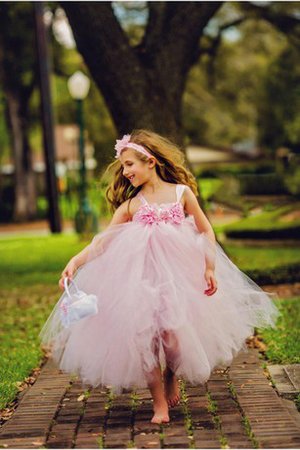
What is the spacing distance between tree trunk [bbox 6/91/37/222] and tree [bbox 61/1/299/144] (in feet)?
65.3

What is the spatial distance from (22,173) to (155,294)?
26233 millimetres

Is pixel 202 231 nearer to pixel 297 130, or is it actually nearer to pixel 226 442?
pixel 226 442

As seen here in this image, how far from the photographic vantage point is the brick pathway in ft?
13.9

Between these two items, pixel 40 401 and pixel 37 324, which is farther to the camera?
pixel 37 324

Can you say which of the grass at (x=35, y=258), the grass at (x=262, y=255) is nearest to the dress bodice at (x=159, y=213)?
the grass at (x=35, y=258)

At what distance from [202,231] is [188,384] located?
45.3 inches

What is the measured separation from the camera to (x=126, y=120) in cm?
954

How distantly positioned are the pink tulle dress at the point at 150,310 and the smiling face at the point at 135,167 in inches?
4.5

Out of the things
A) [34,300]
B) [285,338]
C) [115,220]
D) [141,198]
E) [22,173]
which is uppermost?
[141,198]

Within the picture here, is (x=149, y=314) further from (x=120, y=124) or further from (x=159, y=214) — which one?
(x=120, y=124)

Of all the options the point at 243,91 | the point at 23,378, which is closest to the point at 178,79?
the point at 23,378

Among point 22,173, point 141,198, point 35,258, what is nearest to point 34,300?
point 35,258

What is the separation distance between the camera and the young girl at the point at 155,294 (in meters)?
4.52

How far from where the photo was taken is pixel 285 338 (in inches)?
264
